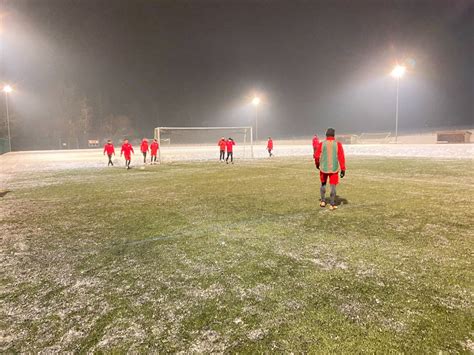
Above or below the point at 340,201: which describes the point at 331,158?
above

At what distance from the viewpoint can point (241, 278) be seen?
3760mm

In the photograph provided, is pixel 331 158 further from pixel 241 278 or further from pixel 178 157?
pixel 178 157

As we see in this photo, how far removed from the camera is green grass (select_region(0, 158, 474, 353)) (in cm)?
268

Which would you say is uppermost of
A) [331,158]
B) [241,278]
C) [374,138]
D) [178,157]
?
[374,138]

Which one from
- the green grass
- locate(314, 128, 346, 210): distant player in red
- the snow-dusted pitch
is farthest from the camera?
the snow-dusted pitch

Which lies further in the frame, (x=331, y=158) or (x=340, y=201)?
(x=340, y=201)

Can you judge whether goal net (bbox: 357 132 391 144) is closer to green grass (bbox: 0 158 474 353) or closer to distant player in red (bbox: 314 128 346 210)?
green grass (bbox: 0 158 474 353)

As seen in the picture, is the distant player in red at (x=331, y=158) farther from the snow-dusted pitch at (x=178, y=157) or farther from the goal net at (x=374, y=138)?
the goal net at (x=374, y=138)

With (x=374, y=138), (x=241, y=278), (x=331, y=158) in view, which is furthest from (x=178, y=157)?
(x=374, y=138)

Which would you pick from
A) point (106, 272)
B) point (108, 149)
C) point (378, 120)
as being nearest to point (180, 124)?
point (378, 120)

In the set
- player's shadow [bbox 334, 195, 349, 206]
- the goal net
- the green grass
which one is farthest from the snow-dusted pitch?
the goal net

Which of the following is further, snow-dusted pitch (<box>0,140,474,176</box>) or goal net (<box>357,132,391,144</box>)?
goal net (<box>357,132,391,144</box>)

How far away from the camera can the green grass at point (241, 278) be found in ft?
8.78

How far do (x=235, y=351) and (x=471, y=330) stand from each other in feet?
6.65
